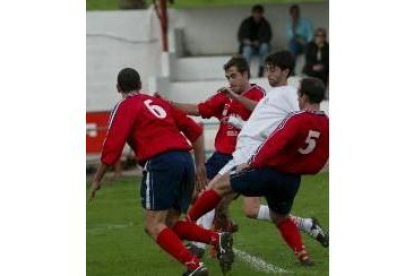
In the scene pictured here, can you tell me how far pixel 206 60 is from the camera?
25.2 m

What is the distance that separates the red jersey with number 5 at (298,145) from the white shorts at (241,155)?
571mm

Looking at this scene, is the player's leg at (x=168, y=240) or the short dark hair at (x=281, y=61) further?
the short dark hair at (x=281, y=61)

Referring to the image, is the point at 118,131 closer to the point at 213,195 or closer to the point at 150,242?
the point at 213,195

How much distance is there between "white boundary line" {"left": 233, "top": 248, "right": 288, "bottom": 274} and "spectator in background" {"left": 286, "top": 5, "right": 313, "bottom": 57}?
1329 cm

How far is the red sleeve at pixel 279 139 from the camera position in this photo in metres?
9.50

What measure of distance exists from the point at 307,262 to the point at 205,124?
406 inches

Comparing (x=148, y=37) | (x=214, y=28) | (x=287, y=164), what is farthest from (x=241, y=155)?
(x=214, y=28)

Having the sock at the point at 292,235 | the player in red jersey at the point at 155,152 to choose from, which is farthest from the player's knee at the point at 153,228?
the sock at the point at 292,235

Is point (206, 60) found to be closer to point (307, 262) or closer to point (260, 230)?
point (260, 230)

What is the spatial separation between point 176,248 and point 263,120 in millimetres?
1520

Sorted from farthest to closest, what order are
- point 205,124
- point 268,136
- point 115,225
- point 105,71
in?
1. point 105,71
2. point 205,124
3. point 115,225
4. point 268,136

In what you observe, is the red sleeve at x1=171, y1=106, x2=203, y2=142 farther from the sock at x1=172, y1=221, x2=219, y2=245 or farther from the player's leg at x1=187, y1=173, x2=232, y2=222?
the sock at x1=172, y1=221, x2=219, y2=245

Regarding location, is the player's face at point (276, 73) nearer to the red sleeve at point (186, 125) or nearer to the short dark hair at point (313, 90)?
the short dark hair at point (313, 90)
